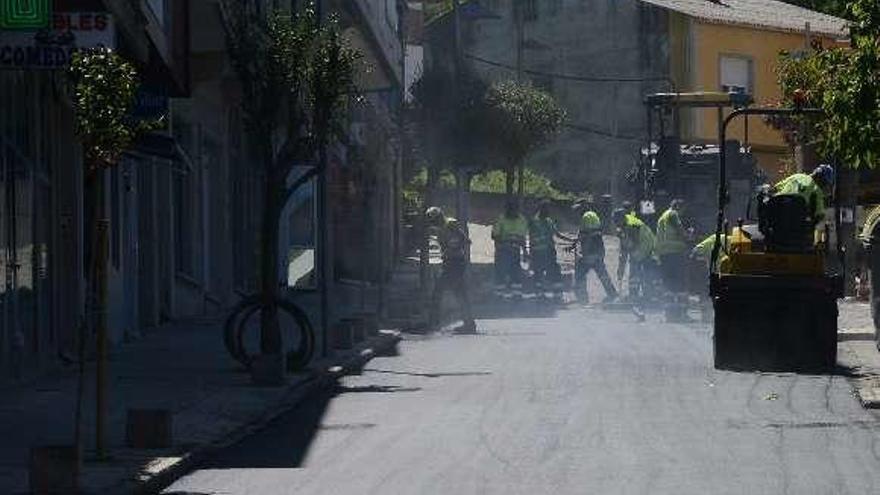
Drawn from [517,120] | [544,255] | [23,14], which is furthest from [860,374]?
[517,120]

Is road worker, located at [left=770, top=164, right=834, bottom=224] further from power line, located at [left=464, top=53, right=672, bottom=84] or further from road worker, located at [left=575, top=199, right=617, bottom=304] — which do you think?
power line, located at [left=464, top=53, right=672, bottom=84]

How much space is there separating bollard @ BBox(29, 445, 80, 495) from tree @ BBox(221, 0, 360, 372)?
330 inches

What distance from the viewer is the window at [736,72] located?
62719 mm

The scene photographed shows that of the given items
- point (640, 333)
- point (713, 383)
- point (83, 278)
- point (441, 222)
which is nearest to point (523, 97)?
point (441, 222)

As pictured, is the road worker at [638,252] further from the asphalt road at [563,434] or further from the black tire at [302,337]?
the black tire at [302,337]

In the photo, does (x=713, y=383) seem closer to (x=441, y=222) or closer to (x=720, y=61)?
(x=441, y=222)

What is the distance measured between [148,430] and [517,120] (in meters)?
44.0

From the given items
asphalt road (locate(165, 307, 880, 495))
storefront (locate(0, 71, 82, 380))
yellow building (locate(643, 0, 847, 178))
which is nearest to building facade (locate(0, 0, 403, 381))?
storefront (locate(0, 71, 82, 380))

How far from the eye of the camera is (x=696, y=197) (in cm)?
3434

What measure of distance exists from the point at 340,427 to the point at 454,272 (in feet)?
46.3

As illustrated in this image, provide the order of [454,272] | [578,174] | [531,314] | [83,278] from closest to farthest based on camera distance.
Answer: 1. [83,278]
2. [454,272]
3. [531,314]
4. [578,174]

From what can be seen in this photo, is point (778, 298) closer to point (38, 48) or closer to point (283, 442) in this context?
point (283, 442)

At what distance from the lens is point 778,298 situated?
19.8 metres

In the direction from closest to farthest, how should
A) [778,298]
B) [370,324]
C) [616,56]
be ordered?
1. [778,298]
2. [370,324]
3. [616,56]
